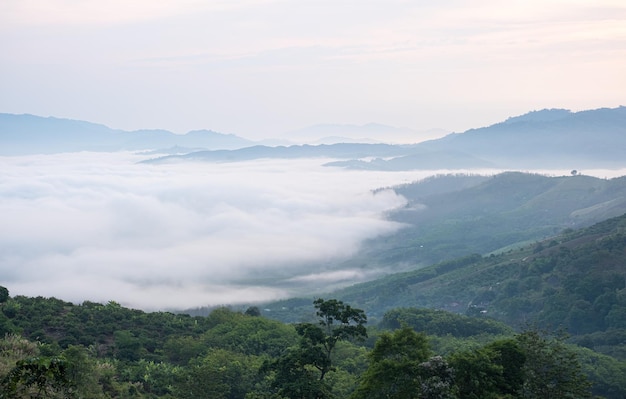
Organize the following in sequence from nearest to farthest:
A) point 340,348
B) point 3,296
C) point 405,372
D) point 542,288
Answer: point 405,372 < point 3,296 < point 340,348 < point 542,288

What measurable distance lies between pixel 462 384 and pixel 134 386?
21864mm

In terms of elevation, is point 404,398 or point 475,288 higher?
point 404,398

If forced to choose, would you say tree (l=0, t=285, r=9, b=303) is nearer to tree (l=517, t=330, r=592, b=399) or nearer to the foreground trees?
the foreground trees

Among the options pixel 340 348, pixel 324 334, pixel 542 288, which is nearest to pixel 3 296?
pixel 340 348

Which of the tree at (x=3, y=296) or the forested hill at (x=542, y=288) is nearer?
the tree at (x=3, y=296)

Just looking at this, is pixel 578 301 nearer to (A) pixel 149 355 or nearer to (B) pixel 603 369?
(B) pixel 603 369

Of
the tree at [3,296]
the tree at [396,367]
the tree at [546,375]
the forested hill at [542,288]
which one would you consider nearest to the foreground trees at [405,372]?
the tree at [396,367]

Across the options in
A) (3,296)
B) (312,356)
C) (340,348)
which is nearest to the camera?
(312,356)

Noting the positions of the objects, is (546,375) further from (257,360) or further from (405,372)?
(257,360)

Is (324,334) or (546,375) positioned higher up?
(324,334)

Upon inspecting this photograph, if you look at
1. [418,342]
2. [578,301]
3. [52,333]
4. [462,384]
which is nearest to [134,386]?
[52,333]

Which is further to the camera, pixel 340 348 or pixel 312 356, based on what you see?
pixel 340 348

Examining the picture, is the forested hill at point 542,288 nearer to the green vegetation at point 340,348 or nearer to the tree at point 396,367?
the green vegetation at point 340,348

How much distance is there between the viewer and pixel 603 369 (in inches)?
2630
